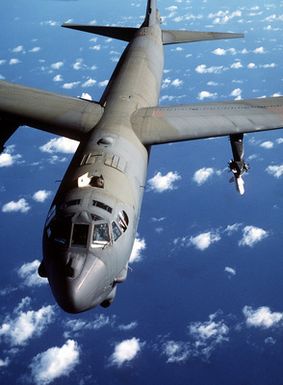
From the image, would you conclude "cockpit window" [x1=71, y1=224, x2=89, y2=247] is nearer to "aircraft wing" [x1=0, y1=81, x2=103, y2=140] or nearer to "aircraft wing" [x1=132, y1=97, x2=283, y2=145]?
"aircraft wing" [x1=0, y1=81, x2=103, y2=140]

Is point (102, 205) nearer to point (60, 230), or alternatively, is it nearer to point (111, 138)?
point (60, 230)

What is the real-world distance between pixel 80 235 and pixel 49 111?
11545mm

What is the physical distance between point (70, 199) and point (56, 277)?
9.25 ft

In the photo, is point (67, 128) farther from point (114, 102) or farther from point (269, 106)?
point (269, 106)

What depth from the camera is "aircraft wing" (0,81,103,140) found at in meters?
20.9

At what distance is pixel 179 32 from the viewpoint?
33.5m

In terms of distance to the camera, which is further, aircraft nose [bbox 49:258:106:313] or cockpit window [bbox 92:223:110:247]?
cockpit window [bbox 92:223:110:247]

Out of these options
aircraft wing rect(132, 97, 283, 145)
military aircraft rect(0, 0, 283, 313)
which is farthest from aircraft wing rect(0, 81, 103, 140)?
aircraft wing rect(132, 97, 283, 145)

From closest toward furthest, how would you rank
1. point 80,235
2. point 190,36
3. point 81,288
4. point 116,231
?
point 81,288
point 80,235
point 116,231
point 190,36

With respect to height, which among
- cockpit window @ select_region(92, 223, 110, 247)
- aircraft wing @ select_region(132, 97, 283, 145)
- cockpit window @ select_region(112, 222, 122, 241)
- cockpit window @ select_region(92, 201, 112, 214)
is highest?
cockpit window @ select_region(92, 201, 112, 214)

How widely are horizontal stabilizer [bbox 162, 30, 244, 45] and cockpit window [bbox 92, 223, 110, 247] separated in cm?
2334

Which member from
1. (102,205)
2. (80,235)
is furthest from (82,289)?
(102,205)

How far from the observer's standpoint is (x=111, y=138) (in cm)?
1797

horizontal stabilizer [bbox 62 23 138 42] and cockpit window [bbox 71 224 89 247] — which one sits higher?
horizontal stabilizer [bbox 62 23 138 42]
